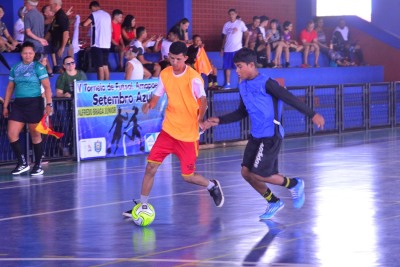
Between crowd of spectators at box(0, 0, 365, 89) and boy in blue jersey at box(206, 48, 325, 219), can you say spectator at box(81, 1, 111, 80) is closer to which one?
crowd of spectators at box(0, 0, 365, 89)

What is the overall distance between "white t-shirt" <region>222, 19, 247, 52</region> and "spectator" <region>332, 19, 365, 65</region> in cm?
588

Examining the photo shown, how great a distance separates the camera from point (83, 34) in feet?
86.1

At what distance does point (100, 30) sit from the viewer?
22.5 m

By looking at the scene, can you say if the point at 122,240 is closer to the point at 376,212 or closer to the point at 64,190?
the point at 376,212

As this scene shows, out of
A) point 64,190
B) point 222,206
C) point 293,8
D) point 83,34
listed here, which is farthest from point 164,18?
point 222,206

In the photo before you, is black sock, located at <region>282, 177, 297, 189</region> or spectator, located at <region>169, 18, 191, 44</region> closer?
black sock, located at <region>282, 177, 297, 189</region>

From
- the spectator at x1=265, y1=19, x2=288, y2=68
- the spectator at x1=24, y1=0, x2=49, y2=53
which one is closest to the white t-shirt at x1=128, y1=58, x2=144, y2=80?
the spectator at x1=24, y1=0, x2=49, y2=53

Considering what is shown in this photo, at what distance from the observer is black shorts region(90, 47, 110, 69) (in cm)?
2234

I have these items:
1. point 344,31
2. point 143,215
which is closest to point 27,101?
point 143,215

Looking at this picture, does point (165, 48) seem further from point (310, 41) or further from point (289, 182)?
point (289, 182)

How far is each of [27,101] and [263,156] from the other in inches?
254

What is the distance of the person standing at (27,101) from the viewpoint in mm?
16672

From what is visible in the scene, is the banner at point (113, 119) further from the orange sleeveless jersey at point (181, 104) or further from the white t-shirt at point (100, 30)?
the orange sleeveless jersey at point (181, 104)

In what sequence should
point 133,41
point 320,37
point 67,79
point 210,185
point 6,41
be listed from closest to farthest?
point 210,185 < point 67,79 < point 6,41 < point 133,41 < point 320,37
